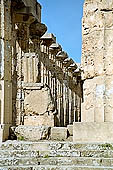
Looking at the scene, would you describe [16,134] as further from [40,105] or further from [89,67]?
[89,67]

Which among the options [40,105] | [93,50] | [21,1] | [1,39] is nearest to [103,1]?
[93,50]

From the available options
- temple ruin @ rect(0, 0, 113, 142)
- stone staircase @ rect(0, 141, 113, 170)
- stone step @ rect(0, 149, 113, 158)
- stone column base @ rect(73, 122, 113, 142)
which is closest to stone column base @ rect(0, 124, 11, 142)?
temple ruin @ rect(0, 0, 113, 142)

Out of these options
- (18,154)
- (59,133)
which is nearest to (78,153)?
(18,154)

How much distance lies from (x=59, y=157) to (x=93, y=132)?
1.00 m

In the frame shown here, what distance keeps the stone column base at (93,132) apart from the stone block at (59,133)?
1433mm

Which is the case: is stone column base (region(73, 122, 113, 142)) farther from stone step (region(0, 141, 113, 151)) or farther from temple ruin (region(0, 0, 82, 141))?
temple ruin (region(0, 0, 82, 141))

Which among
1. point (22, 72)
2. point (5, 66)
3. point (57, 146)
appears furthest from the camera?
point (22, 72)

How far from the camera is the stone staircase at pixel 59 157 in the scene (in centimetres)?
732

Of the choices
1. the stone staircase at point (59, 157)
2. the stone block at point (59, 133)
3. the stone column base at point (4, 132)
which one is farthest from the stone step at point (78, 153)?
the stone column base at point (4, 132)

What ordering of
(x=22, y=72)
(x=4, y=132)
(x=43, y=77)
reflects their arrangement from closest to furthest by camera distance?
(x=4, y=132)
(x=22, y=72)
(x=43, y=77)

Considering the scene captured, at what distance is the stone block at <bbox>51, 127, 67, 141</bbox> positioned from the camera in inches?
388

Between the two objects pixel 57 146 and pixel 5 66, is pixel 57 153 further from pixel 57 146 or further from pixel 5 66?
pixel 5 66

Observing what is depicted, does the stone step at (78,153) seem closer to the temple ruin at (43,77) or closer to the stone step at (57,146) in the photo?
the stone step at (57,146)

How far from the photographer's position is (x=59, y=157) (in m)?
7.72
